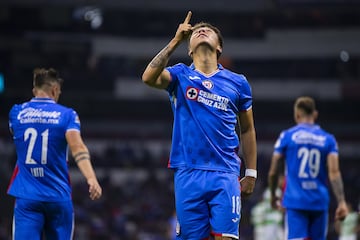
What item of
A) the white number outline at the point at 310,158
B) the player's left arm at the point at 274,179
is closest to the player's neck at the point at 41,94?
the player's left arm at the point at 274,179

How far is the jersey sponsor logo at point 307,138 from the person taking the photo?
10844mm

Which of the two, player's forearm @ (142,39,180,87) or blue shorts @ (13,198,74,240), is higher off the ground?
player's forearm @ (142,39,180,87)

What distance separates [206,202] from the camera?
23.0ft

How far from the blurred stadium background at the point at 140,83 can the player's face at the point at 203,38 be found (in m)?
20.8

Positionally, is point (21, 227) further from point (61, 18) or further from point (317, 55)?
point (317, 55)

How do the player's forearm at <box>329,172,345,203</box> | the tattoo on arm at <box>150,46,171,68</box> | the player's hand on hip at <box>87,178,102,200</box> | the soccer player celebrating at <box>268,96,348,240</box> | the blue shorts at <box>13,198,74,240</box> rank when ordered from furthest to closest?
the player's forearm at <box>329,172,345,203</box> < the soccer player celebrating at <box>268,96,348,240</box> < the blue shorts at <box>13,198,74,240</box> < the player's hand on hip at <box>87,178,102,200</box> < the tattoo on arm at <box>150,46,171,68</box>

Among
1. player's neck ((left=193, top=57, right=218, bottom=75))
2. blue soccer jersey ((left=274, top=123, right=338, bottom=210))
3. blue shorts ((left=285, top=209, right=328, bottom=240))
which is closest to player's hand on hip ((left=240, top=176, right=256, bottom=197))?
player's neck ((left=193, top=57, right=218, bottom=75))

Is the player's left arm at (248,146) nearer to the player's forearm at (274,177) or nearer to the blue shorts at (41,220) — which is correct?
Answer: the blue shorts at (41,220)

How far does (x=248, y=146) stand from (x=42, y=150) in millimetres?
2104

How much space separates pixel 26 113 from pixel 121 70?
25.2 metres

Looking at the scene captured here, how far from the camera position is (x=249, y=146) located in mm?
7395

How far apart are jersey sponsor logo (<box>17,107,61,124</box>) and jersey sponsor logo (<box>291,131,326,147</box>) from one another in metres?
3.67

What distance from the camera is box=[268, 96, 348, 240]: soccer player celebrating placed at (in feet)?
35.3

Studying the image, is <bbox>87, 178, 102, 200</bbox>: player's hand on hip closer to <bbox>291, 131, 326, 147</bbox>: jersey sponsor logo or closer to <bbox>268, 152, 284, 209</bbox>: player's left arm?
Result: <bbox>268, 152, 284, 209</bbox>: player's left arm
